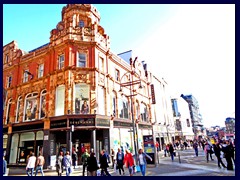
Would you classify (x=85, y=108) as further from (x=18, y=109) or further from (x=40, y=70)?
(x=18, y=109)

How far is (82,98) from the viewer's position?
18406 mm

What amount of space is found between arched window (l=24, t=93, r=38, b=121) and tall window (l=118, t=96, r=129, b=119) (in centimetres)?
990

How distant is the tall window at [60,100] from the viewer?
720 inches

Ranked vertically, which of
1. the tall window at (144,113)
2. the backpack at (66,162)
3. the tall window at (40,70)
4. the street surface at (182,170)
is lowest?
the street surface at (182,170)

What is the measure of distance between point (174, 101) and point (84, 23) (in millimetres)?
37944

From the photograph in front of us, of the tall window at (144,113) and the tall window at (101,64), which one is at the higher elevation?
the tall window at (101,64)

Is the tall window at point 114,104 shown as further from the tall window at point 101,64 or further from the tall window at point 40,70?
the tall window at point 40,70

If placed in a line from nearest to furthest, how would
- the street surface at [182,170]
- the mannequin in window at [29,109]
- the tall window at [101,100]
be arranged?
1. the street surface at [182,170]
2. the tall window at [101,100]
3. the mannequin in window at [29,109]

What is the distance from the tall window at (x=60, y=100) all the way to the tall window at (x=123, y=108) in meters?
7.39

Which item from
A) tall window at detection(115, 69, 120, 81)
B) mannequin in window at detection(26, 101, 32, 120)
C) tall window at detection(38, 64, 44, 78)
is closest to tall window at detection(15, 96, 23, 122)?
mannequin in window at detection(26, 101, 32, 120)

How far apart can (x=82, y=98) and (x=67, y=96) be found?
1.48 metres

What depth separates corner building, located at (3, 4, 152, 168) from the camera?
17.8 m

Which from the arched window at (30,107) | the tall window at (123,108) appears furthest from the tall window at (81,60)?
the tall window at (123,108)

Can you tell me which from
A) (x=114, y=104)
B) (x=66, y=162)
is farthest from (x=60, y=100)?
(x=66, y=162)
